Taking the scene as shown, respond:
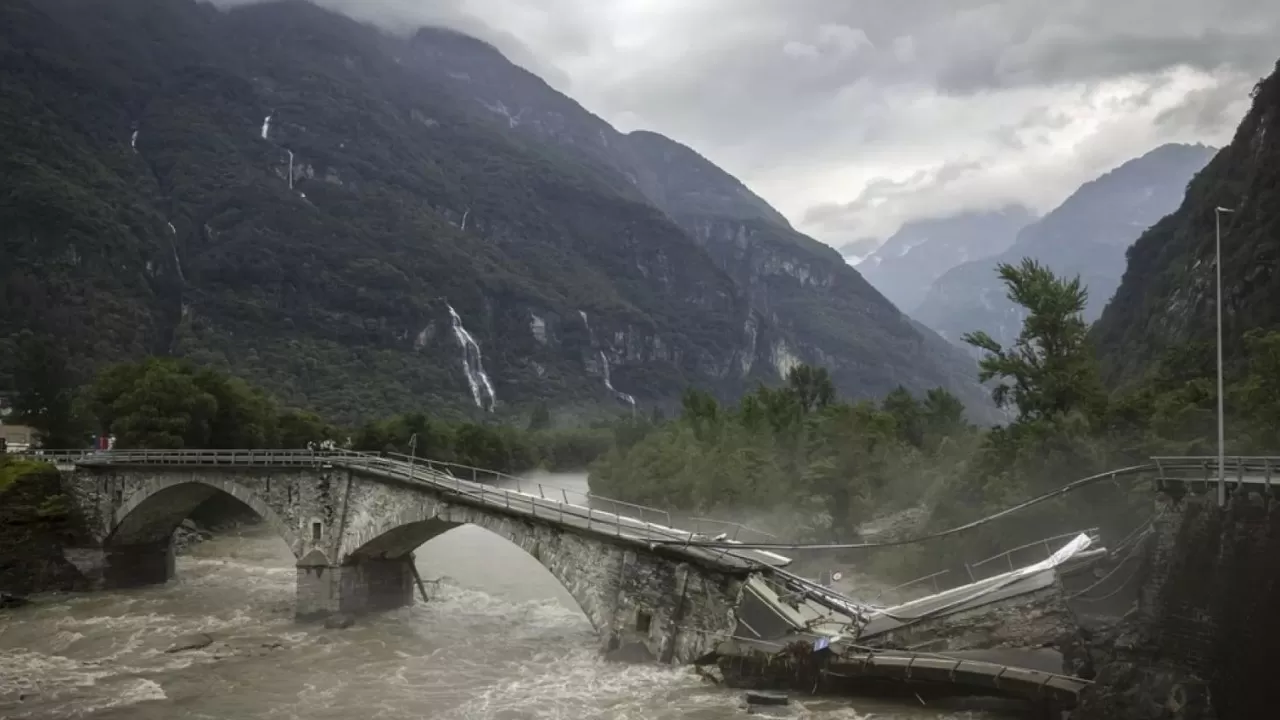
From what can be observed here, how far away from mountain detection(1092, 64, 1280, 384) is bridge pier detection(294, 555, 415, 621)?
5262cm

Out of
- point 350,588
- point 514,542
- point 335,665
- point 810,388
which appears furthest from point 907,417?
point 335,665

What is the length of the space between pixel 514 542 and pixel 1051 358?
1096 inches

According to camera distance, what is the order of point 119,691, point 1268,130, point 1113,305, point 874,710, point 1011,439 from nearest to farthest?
point 874,710 < point 119,691 < point 1011,439 < point 1268,130 < point 1113,305

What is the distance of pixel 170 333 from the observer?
16438 cm

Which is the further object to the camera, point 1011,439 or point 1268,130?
point 1268,130

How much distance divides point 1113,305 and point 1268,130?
5118 centimetres

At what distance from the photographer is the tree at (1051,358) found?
41281 millimetres

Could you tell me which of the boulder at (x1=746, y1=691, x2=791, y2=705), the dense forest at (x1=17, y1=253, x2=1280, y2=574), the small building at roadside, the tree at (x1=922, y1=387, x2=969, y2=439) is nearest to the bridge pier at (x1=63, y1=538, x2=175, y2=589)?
the dense forest at (x1=17, y1=253, x2=1280, y2=574)

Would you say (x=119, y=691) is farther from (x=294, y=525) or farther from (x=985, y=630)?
(x=985, y=630)

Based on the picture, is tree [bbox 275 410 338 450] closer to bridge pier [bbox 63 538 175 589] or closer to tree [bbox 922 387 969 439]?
bridge pier [bbox 63 538 175 589]

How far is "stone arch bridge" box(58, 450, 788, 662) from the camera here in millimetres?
25781

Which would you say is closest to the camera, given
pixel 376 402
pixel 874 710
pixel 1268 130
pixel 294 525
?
pixel 874 710

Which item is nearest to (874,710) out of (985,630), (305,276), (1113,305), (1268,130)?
(985,630)

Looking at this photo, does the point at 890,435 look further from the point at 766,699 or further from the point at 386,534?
the point at 766,699
